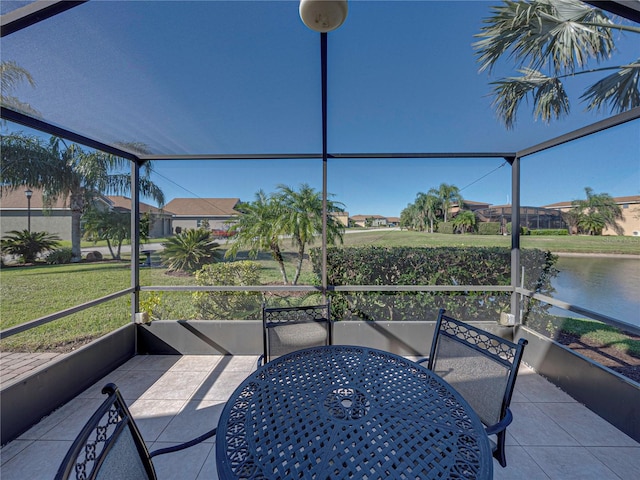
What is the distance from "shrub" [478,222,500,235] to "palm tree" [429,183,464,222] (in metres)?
0.39

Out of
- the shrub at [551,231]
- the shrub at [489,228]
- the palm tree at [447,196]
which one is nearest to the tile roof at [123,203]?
the palm tree at [447,196]

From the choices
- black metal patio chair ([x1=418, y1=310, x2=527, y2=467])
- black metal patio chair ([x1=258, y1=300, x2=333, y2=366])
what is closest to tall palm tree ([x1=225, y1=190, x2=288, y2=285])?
black metal patio chair ([x1=258, y1=300, x2=333, y2=366])

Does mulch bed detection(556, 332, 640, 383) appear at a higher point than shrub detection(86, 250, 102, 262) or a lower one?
lower

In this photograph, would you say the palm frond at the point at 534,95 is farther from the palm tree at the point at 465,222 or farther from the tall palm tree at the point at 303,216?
the tall palm tree at the point at 303,216

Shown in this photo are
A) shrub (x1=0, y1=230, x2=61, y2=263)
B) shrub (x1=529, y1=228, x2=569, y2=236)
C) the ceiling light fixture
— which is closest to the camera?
the ceiling light fixture

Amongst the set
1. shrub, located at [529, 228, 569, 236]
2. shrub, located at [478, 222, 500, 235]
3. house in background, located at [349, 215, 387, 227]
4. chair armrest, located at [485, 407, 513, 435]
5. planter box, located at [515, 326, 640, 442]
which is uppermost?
house in background, located at [349, 215, 387, 227]

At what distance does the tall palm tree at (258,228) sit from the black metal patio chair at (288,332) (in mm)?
1650

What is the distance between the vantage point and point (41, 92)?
5.85 ft

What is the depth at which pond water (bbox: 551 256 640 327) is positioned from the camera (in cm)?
223

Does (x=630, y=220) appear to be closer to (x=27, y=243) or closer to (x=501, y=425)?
(x=501, y=425)

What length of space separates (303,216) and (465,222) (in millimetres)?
2267

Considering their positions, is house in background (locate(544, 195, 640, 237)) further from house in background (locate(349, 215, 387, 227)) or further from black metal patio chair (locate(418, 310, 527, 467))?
house in background (locate(349, 215, 387, 227))

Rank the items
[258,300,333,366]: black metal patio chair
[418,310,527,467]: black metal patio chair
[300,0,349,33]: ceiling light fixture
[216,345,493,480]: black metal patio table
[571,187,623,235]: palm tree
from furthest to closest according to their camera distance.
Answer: [571,187,623,235]: palm tree < [258,300,333,366]: black metal patio chair < [418,310,527,467]: black metal patio chair < [300,0,349,33]: ceiling light fixture < [216,345,493,480]: black metal patio table

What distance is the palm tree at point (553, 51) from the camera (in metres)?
1.78
